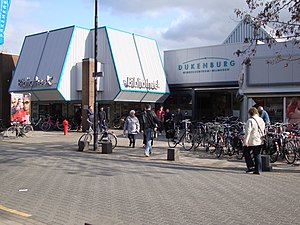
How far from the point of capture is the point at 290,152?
37.4 feet

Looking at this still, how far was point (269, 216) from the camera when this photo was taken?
18.7ft

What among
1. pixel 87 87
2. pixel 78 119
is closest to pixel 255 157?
pixel 87 87

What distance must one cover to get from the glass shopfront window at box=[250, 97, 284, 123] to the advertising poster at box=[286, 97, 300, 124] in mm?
359

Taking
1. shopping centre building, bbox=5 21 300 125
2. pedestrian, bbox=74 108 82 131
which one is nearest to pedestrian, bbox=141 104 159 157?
shopping centre building, bbox=5 21 300 125

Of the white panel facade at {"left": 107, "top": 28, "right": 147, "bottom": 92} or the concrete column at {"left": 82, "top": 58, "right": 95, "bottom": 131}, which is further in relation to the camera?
the white panel facade at {"left": 107, "top": 28, "right": 147, "bottom": 92}

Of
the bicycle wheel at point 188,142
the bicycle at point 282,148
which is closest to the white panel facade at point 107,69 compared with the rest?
the bicycle wheel at point 188,142

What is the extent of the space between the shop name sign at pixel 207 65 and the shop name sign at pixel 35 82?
1085 cm

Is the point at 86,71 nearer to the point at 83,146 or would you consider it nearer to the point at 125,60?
the point at 125,60

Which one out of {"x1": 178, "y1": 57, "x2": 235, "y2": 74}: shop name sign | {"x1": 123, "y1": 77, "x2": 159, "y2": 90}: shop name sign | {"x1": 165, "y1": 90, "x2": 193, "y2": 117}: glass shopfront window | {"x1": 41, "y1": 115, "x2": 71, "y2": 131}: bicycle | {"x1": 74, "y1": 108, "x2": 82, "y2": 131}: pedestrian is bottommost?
{"x1": 41, "y1": 115, "x2": 71, "y2": 131}: bicycle

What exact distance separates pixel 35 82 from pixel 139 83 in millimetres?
8256

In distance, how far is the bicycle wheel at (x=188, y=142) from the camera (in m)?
14.9

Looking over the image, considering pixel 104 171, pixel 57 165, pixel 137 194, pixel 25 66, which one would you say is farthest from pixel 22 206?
pixel 25 66

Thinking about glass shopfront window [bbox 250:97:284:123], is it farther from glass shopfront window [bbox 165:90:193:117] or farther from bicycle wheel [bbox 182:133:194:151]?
glass shopfront window [bbox 165:90:193:117]

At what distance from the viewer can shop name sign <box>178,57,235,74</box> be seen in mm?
28266
